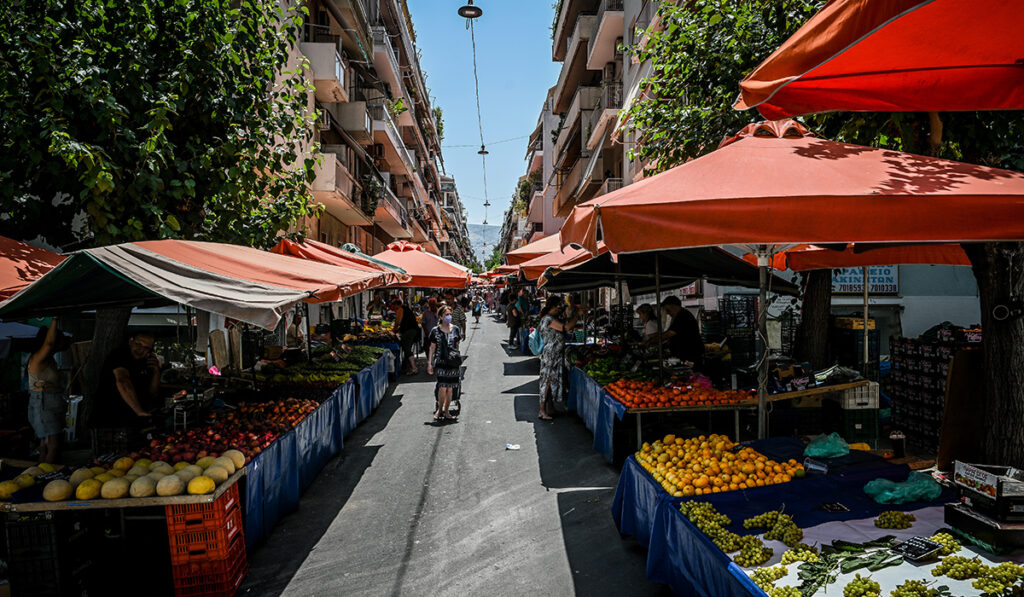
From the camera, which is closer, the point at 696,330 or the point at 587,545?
the point at 587,545

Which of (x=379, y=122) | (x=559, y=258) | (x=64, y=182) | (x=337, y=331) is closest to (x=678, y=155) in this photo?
(x=559, y=258)

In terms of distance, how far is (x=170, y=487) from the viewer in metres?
4.29

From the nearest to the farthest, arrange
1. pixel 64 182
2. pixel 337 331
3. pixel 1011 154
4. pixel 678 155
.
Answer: pixel 1011 154
pixel 64 182
pixel 678 155
pixel 337 331

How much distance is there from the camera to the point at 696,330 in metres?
9.62

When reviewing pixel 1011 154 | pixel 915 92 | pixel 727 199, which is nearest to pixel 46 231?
pixel 727 199

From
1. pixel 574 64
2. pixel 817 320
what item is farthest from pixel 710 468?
pixel 574 64

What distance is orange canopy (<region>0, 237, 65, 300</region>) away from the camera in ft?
18.5

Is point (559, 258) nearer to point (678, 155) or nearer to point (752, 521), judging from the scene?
point (678, 155)

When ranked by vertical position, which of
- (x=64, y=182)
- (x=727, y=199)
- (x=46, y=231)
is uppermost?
(x=64, y=182)

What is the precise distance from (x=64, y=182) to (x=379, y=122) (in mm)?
22363

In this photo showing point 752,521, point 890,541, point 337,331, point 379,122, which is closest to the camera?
point 890,541

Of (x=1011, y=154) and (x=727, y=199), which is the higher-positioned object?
(x=1011, y=154)

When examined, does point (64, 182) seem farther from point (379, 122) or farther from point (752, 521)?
point (379, 122)

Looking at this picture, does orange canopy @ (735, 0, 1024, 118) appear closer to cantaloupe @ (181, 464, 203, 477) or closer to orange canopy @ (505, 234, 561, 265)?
cantaloupe @ (181, 464, 203, 477)
